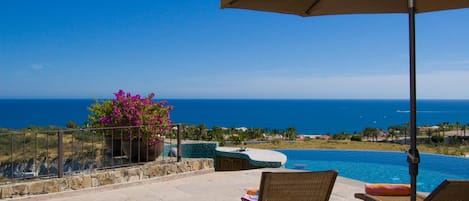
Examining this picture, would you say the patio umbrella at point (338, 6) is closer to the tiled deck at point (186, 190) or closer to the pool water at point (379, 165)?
the tiled deck at point (186, 190)

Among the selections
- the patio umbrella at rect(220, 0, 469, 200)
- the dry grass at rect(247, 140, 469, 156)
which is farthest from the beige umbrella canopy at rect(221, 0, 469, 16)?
the dry grass at rect(247, 140, 469, 156)

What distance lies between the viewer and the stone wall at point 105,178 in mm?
5238

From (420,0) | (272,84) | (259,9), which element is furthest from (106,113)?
(272,84)

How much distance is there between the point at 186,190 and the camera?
601 centimetres

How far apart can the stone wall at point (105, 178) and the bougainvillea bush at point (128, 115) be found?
484 millimetres

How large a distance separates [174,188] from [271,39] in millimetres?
30881

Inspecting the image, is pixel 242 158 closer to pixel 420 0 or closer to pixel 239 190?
pixel 239 190

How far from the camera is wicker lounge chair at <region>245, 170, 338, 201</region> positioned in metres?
3.17

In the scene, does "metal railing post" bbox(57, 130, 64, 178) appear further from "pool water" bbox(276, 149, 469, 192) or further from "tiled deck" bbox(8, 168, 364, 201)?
"pool water" bbox(276, 149, 469, 192)

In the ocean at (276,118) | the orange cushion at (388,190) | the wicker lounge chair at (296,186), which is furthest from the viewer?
the ocean at (276,118)

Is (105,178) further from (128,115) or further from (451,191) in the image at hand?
(451,191)

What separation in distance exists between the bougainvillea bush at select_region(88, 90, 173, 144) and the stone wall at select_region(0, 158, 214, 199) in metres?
0.48

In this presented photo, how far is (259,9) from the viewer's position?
10.2ft

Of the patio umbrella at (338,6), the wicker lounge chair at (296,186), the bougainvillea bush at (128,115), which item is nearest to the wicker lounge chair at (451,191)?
the wicker lounge chair at (296,186)
